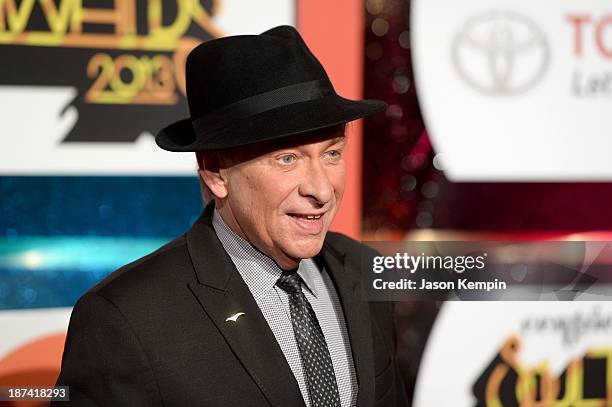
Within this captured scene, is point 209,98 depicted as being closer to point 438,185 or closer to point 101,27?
point 101,27

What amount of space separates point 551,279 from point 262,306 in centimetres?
118

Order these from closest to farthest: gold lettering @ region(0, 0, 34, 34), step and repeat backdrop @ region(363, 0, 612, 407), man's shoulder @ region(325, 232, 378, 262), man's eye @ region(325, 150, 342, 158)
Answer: man's eye @ region(325, 150, 342, 158), man's shoulder @ region(325, 232, 378, 262), gold lettering @ region(0, 0, 34, 34), step and repeat backdrop @ region(363, 0, 612, 407)

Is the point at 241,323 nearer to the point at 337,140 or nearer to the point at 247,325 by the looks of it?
the point at 247,325

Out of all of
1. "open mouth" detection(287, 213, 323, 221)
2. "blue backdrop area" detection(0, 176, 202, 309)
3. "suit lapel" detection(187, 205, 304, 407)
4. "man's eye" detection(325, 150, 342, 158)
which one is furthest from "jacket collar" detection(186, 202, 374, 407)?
"blue backdrop area" detection(0, 176, 202, 309)

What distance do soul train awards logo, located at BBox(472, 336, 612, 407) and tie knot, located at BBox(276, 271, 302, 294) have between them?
1.03 m

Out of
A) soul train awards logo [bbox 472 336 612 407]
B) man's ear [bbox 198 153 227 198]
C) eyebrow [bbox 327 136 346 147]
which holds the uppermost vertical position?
eyebrow [bbox 327 136 346 147]

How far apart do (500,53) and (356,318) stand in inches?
41.1

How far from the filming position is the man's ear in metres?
1.27

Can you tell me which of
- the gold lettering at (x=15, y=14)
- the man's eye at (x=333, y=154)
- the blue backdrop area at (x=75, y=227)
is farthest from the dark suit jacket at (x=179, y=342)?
the gold lettering at (x=15, y=14)

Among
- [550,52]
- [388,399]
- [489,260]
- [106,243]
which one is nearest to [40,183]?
[106,243]

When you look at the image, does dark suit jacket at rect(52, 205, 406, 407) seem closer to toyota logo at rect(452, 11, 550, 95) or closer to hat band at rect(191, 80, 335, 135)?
hat band at rect(191, 80, 335, 135)

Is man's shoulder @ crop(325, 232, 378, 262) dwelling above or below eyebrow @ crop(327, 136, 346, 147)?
below

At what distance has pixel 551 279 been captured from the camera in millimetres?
2164

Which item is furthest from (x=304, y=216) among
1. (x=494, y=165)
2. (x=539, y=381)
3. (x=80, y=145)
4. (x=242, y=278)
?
(x=539, y=381)
